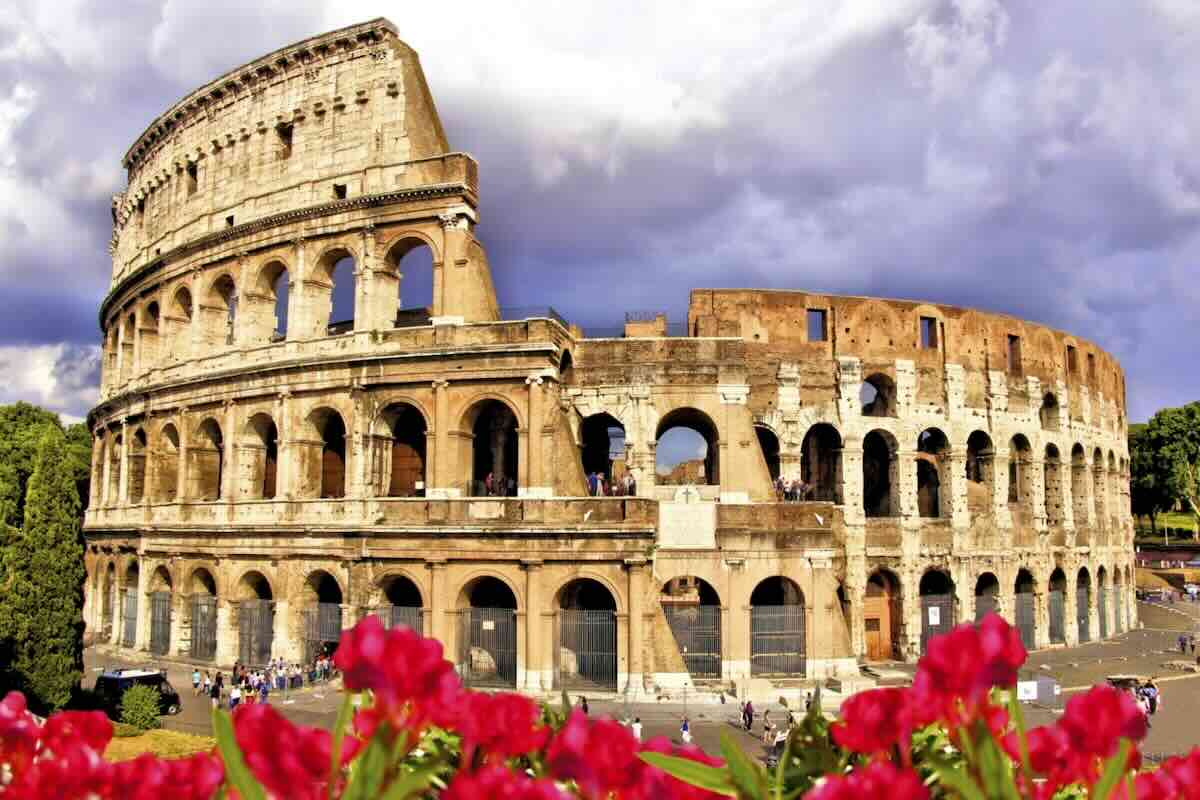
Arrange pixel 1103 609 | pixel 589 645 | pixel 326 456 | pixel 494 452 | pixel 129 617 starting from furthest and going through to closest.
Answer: pixel 1103 609 < pixel 129 617 < pixel 326 456 < pixel 494 452 < pixel 589 645

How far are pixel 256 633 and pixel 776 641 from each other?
599 inches

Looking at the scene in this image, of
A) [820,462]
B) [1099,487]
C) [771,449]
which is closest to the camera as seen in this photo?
[771,449]

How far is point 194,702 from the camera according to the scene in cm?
2230

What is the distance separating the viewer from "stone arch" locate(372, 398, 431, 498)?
80.4ft

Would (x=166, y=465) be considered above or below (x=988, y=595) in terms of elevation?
above

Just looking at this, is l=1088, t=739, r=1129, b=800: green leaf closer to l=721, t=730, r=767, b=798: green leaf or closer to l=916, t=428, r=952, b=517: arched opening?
l=721, t=730, r=767, b=798: green leaf

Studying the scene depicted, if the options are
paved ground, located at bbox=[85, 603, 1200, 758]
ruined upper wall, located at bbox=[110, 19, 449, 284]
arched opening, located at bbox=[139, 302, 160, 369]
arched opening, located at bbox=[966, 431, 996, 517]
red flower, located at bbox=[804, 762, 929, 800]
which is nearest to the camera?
red flower, located at bbox=[804, 762, 929, 800]

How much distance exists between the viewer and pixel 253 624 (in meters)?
25.3

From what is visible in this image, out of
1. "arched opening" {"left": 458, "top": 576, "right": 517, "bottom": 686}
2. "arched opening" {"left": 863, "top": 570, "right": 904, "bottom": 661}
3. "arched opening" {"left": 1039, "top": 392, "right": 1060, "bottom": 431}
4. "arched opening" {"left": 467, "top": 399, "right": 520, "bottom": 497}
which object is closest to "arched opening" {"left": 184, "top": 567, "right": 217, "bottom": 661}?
"arched opening" {"left": 458, "top": 576, "right": 517, "bottom": 686}

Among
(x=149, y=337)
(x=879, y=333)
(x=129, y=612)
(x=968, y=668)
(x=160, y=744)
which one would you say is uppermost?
(x=149, y=337)

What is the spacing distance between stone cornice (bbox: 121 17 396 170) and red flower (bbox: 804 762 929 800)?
1072 inches

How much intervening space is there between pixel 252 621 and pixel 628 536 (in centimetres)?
1205

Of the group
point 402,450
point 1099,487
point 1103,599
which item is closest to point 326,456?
point 402,450

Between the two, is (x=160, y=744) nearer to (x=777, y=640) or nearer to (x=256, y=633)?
(x=256, y=633)
